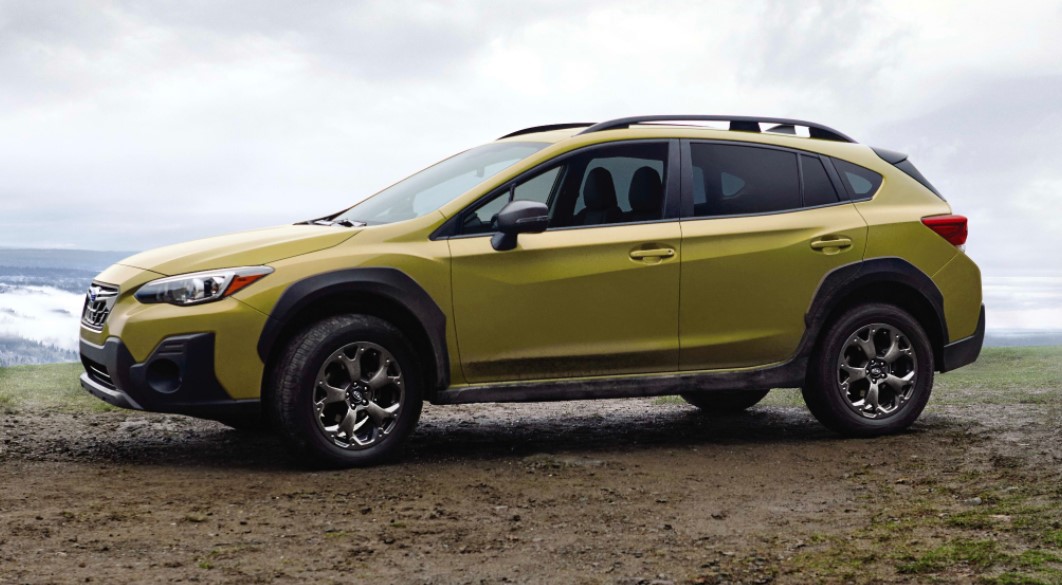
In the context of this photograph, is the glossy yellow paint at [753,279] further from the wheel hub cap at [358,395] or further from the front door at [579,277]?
the wheel hub cap at [358,395]

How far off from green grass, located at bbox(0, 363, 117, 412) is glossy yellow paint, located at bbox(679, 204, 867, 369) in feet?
15.9

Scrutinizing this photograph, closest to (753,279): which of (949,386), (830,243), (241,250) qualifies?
(830,243)

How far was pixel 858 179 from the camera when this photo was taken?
8.11 meters

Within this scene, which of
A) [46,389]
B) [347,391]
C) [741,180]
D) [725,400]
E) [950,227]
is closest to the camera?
[347,391]

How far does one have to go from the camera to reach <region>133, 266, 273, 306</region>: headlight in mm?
6586

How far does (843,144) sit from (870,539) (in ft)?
12.2

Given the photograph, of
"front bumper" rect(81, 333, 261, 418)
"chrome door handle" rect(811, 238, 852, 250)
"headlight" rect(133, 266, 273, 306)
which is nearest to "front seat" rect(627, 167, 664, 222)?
"chrome door handle" rect(811, 238, 852, 250)

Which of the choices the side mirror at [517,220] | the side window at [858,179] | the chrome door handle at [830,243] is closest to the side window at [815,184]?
the side window at [858,179]

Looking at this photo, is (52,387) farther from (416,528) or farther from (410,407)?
(416,528)

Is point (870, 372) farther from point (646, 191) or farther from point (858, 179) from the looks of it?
point (646, 191)

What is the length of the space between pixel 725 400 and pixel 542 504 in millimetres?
3824

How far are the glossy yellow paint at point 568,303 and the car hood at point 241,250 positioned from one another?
0.72m

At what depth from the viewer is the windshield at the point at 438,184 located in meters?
7.30

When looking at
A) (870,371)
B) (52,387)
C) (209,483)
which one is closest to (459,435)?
(209,483)
